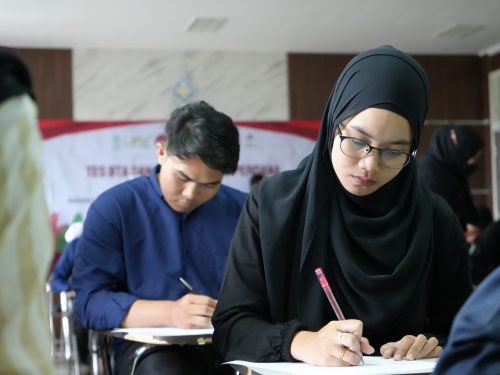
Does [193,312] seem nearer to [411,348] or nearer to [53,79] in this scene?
[411,348]

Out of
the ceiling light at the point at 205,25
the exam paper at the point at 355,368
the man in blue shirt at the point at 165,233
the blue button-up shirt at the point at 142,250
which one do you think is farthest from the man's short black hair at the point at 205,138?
the ceiling light at the point at 205,25

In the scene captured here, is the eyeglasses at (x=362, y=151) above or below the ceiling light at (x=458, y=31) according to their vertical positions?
below

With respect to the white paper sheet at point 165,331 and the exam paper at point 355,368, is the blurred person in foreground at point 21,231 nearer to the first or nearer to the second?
the exam paper at point 355,368

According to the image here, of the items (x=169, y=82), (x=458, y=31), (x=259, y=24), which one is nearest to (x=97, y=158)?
(x=169, y=82)

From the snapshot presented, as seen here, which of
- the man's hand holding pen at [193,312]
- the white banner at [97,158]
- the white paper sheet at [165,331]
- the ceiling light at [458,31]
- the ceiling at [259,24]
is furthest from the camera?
the white banner at [97,158]

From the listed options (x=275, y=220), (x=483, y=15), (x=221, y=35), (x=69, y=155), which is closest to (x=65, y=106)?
(x=69, y=155)

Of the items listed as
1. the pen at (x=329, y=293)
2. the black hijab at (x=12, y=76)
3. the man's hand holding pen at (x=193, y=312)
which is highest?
the black hijab at (x=12, y=76)

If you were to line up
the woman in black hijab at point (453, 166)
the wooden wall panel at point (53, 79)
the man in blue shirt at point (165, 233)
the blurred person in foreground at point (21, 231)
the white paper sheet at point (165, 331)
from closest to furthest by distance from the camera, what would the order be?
the blurred person in foreground at point (21, 231) → the white paper sheet at point (165, 331) → the man in blue shirt at point (165, 233) → the woman in black hijab at point (453, 166) → the wooden wall panel at point (53, 79)

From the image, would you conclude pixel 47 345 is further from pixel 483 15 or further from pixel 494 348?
pixel 483 15

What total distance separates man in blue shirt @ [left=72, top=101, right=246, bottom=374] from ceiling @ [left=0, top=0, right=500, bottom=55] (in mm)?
4788

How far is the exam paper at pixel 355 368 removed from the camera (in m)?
1.61

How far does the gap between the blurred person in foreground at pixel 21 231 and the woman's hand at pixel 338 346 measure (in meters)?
0.92

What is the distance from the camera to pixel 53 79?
360 inches

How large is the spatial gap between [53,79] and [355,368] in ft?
26.3
